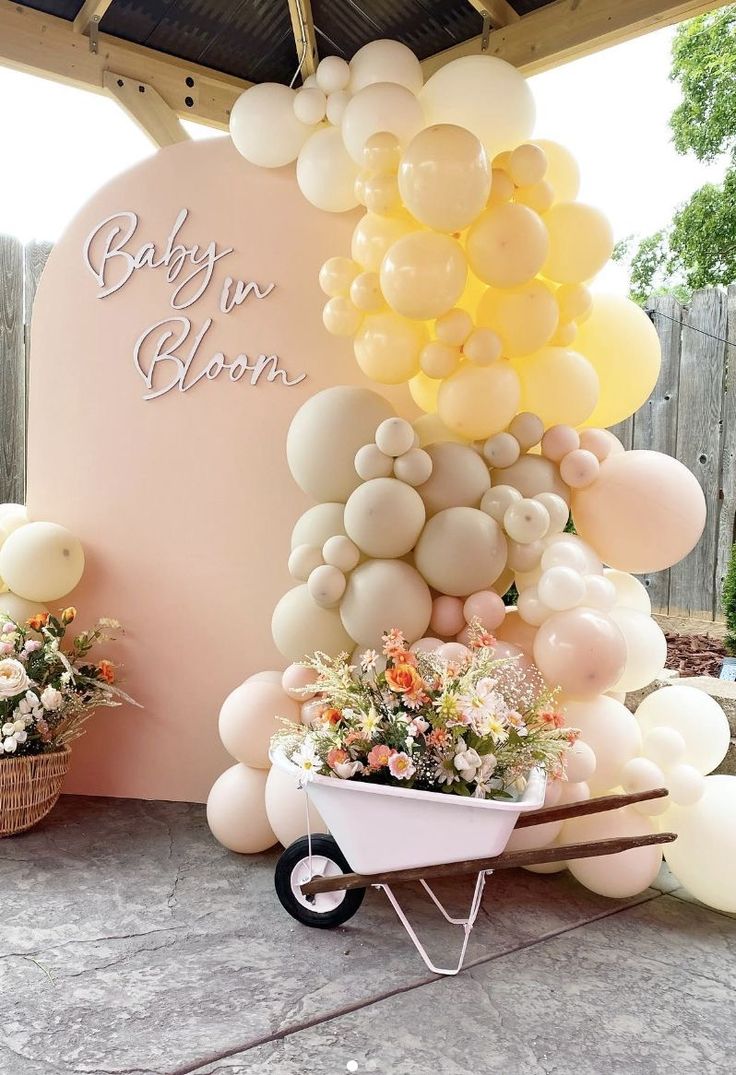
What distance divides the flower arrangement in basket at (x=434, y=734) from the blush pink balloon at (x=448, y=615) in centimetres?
29

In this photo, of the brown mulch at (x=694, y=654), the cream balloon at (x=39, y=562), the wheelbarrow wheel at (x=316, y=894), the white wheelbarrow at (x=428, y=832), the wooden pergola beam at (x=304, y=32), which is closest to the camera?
the white wheelbarrow at (x=428, y=832)

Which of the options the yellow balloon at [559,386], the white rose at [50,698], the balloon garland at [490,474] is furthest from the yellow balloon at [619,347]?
the white rose at [50,698]

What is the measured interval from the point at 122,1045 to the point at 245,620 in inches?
61.8

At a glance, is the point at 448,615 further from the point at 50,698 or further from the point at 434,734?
the point at 50,698

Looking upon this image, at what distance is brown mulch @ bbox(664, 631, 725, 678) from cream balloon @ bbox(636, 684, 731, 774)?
120cm

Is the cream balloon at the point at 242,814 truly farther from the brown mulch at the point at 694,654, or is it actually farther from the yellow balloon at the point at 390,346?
the brown mulch at the point at 694,654

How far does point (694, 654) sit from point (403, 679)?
2313 mm

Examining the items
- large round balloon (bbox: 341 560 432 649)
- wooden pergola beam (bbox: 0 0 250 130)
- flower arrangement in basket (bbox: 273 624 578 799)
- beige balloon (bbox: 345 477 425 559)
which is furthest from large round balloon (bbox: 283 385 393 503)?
wooden pergola beam (bbox: 0 0 250 130)

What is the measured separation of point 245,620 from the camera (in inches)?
127

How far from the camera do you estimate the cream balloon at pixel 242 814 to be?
274 centimetres

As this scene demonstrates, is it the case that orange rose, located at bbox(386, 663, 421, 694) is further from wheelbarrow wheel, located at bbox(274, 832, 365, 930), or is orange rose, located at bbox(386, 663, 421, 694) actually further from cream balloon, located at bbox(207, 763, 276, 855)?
cream balloon, located at bbox(207, 763, 276, 855)

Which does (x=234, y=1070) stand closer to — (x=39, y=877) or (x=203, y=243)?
(x=39, y=877)

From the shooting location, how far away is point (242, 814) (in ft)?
8.99

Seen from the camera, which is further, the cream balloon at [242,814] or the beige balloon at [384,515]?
the cream balloon at [242,814]
